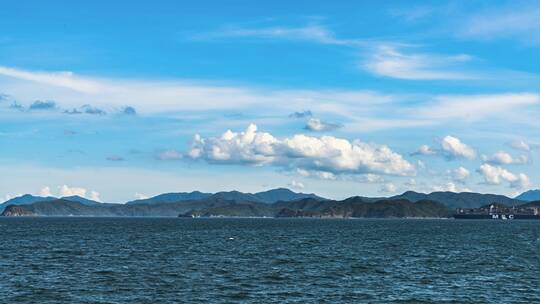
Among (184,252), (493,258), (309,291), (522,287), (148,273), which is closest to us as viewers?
(309,291)

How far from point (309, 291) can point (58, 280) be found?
3032 centimetres

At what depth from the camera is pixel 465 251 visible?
447 ft

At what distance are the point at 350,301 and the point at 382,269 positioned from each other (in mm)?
29700

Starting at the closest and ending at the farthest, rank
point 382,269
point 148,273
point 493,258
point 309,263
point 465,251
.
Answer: point 148,273
point 382,269
point 309,263
point 493,258
point 465,251

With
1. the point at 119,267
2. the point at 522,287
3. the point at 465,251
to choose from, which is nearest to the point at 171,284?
the point at 119,267

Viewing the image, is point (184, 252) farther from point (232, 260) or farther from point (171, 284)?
point (171, 284)

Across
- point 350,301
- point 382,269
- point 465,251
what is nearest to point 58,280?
point 350,301

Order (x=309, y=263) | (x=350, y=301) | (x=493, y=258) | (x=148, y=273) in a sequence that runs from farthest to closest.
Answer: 1. (x=493, y=258)
2. (x=309, y=263)
3. (x=148, y=273)
4. (x=350, y=301)

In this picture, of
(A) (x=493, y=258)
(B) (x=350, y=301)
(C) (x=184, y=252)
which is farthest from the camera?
(C) (x=184, y=252)

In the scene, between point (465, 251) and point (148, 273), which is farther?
point (465, 251)

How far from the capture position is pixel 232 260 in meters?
111

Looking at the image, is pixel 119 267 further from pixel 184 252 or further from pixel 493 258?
pixel 493 258

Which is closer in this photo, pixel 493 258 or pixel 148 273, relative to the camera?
pixel 148 273

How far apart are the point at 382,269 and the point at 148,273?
1265 inches
